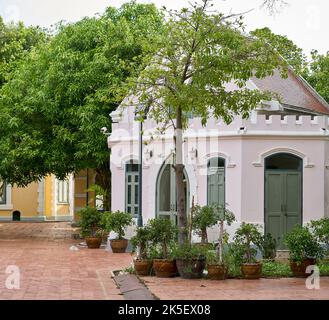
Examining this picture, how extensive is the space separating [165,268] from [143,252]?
82cm

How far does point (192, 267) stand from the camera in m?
14.0

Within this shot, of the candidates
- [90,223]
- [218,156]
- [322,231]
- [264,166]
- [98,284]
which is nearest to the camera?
[98,284]

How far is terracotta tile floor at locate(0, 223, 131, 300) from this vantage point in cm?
1220

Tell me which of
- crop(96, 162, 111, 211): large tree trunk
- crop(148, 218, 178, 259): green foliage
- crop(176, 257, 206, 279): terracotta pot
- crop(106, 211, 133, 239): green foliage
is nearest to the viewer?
crop(176, 257, 206, 279): terracotta pot

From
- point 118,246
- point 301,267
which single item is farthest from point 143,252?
point 118,246

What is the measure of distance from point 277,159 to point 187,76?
539 cm

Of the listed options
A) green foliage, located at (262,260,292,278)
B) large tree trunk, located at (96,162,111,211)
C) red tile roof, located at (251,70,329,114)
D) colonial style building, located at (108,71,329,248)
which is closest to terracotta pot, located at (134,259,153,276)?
green foliage, located at (262,260,292,278)

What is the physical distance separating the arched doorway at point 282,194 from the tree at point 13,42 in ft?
44.7

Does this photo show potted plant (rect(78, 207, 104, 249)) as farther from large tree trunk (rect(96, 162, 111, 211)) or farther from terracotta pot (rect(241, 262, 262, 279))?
terracotta pot (rect(241, 262, 262, 279))

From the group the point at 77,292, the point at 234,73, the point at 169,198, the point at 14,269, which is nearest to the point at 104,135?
the point at 169,198

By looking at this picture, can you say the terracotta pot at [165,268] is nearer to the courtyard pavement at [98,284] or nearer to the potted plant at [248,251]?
the courtyard pavement at [98,284]

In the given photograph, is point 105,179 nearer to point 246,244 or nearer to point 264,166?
point 264,166

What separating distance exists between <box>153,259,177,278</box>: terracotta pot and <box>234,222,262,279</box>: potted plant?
4.17 feet
